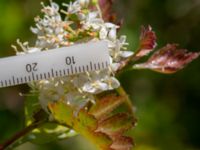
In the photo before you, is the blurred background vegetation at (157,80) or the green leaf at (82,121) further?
the blurred background vegetation at (157,80)

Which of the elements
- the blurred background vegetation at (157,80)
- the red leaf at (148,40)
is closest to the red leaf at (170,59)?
the red leaf at (148,40)

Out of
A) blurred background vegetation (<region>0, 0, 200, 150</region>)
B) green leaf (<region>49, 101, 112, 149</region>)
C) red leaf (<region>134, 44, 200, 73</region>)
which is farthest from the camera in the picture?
blurred background vegetation (<region>0, 0, 200, 150</region>)

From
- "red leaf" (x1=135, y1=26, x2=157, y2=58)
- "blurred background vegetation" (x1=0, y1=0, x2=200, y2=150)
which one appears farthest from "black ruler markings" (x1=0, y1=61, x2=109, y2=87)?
"blurred background vegetation" (x1=0, y1=0, x2=200, y2=150)

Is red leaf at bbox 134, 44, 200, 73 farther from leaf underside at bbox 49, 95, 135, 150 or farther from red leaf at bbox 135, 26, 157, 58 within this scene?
leaf underside at bbox 49, 95, 135, 150

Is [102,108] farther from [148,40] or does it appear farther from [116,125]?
[148,40]

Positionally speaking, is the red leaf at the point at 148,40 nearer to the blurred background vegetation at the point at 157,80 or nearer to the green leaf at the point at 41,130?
the green leaf at the point at 41,130

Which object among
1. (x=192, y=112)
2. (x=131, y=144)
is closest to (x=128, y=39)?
(x=192, y=112)

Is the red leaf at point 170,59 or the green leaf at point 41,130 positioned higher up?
the red leaf at point 170,59

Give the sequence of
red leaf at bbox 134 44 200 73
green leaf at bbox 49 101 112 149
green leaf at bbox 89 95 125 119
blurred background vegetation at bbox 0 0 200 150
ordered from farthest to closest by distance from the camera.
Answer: blurred background vegetation at bbox 0 0 200 150 < red leaf at bbox 134 44 200 73 < green leaf at bbox 89 95 125 119 < green leaf at bbox 49 101 112 149
